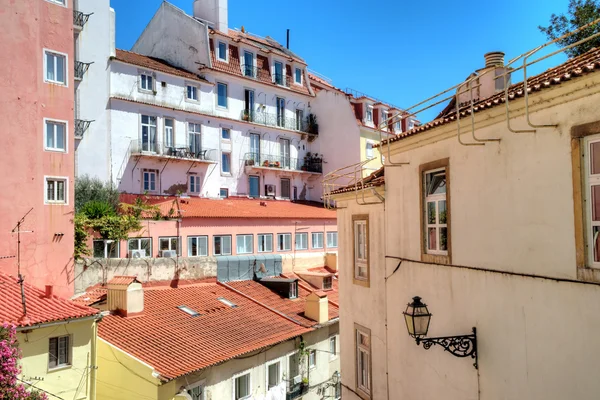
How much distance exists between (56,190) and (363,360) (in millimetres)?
15642

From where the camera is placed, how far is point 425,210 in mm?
9133

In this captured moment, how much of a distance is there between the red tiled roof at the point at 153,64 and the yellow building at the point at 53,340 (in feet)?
59.9

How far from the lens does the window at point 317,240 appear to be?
114ft

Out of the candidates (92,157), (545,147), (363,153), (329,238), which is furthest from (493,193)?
(363,153)

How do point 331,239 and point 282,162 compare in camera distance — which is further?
point 282,162

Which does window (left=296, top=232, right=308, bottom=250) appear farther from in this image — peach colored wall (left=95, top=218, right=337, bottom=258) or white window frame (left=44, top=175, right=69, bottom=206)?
white window frame (left=44, top=175, right=69, bottom=206)

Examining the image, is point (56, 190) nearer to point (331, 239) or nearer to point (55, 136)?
point (55, 136)

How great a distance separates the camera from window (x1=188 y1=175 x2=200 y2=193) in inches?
1329

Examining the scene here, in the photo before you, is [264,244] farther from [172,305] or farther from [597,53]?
[597,53]

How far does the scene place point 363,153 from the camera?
139ft

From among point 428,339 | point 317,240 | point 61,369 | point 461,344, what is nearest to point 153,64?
point 317,240

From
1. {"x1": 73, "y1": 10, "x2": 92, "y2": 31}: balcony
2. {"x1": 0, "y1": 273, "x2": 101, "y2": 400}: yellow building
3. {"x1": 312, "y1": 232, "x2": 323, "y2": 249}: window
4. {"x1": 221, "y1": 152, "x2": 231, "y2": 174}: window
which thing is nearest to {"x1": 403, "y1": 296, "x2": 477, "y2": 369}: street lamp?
{"x1": 0, "y1": 273, "x2": 101, "y2": 400}: yellow building

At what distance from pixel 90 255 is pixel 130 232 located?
2505 millimetres

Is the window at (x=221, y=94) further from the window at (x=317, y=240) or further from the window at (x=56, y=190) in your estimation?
the window at (x=56, y=190)
